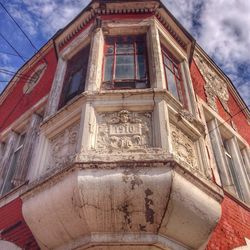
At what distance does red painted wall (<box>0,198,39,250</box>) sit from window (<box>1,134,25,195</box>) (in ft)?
2.85

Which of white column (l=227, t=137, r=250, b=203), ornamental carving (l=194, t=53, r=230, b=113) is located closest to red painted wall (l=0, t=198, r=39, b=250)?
white column (l=227, t=137, r=250, b=203)

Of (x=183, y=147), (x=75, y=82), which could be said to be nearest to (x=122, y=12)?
(x=75, y=82)

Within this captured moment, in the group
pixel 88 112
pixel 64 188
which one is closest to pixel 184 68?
pixel 88 112

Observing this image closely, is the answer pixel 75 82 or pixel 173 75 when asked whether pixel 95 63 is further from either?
pixel 173 75

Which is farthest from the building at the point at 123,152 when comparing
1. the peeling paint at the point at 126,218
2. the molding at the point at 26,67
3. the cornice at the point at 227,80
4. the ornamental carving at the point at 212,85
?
the cornice at the point at 227,80

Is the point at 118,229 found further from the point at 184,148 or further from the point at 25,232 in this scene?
the point at 25,232

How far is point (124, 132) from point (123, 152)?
1.44ft

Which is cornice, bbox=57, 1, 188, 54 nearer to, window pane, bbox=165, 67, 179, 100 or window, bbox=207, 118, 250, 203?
window pane, bbox=165, 67, 179, 100

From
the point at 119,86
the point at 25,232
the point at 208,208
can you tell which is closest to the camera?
the point at 208,208

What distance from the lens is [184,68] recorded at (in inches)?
295

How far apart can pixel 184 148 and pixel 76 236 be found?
2.16 m

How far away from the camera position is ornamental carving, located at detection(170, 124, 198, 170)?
16.6 feet

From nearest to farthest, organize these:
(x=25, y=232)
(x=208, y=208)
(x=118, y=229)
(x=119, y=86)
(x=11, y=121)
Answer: (x=118, y=229) < (x=208, y=208) < (x=25, y=232) < (x=119, y=86) < (x=11, y=121)

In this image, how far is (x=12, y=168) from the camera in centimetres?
784
